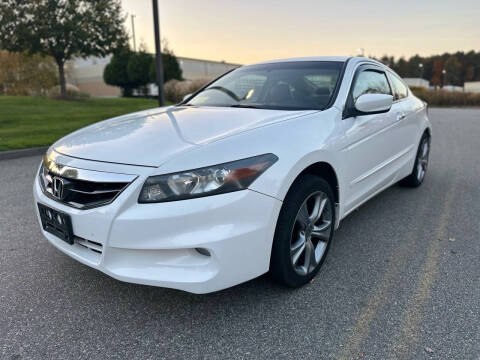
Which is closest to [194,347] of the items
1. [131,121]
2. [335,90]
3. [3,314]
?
[3,314]

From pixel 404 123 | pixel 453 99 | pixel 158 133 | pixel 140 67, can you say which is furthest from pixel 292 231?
pixel 453 99

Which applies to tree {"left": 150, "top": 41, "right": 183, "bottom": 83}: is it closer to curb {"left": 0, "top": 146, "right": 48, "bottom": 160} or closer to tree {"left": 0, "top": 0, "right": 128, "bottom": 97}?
tree {"left": 0, "top": 0, "right": 128, "bottom": 97}

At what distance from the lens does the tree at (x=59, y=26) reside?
18.4 m

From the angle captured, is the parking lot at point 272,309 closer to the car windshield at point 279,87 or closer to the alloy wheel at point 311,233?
the alloy wheel at point 311,233

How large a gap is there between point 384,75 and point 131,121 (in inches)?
107

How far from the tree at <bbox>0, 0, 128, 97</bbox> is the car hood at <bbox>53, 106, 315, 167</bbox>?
18.4m

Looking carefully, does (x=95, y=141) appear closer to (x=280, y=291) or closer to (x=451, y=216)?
(x=280, y=291)

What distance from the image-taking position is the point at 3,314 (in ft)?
7.93

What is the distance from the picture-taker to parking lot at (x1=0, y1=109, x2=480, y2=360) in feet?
6.89

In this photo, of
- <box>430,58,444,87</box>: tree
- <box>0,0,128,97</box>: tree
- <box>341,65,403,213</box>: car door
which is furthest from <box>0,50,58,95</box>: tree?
<box>430,58,444,87</box>: tree

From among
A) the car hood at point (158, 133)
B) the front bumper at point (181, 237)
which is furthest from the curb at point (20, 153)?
the front bumper at point (181, 237)

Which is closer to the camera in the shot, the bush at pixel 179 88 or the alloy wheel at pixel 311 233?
the alloy wheel at pixel 311 233

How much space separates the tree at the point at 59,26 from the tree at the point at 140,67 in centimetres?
1373

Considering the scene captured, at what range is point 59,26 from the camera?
18578 millimetres
